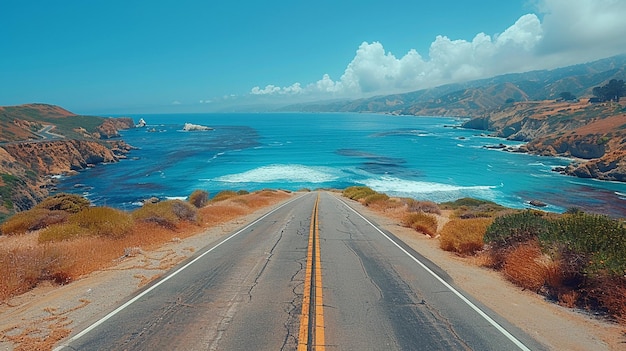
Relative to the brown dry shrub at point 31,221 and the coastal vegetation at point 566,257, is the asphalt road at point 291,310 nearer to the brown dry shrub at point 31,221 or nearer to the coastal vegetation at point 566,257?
the coastal vegetation at point 566,257

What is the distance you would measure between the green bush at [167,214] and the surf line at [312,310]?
8.40m

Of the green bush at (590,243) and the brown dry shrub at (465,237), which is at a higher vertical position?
the green bush at (590,243)

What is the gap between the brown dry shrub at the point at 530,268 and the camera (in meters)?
8.67

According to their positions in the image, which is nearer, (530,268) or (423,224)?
(530,268)

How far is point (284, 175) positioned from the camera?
8100 centimetres

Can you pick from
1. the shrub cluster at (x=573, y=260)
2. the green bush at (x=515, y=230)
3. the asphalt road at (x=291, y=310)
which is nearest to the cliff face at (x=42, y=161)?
the asphalt road at (x=291, y=310)

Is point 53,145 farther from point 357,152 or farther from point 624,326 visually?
point 624,326

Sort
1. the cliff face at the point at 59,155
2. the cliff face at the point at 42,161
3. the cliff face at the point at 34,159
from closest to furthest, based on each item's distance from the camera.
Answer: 1. the cliff face at the point at 34,159
2. the cliff face at the point at 42,161
3. the cliff face at the point at 59,155

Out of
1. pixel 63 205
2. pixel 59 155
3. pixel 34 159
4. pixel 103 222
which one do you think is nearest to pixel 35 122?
pixel 59 155

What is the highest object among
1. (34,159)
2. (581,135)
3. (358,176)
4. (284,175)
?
(34,159)

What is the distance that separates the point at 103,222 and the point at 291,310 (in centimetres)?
1053

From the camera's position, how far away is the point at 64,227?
13008 millimetres

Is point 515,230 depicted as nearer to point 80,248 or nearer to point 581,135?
point 80,248

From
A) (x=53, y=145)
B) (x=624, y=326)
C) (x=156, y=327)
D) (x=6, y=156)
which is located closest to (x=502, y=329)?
(x=624, y=326)
